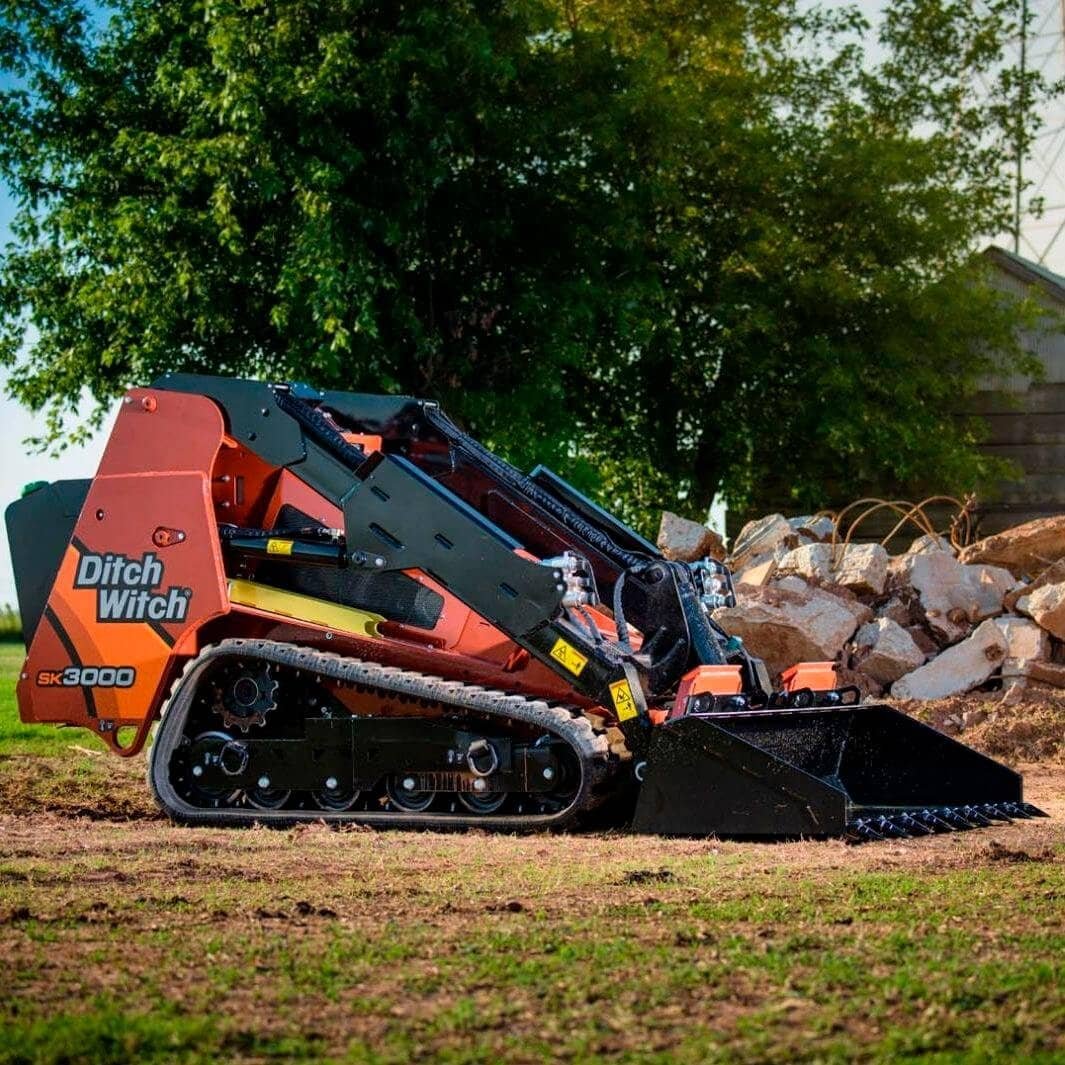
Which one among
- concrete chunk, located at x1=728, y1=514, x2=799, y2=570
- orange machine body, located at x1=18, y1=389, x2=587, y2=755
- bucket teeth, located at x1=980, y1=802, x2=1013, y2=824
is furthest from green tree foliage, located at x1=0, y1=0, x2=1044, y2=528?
bucket teeth, located at x1=980, y1=802, x2=1013, y2=824

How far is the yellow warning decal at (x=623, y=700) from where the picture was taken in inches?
313

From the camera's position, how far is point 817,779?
24.3 ft

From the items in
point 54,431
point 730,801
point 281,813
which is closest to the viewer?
point 730,801

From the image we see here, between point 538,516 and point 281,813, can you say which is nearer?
point 281,813

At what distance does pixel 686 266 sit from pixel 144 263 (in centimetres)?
944

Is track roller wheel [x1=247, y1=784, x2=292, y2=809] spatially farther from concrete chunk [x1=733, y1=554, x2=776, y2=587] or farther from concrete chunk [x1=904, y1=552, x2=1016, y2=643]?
concrete chunk [x1=904, y1=552, x2=1016, y2=643]

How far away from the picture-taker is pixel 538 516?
9.27 meters

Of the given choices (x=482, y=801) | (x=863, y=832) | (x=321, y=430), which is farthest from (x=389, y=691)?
(x=863, y=832)

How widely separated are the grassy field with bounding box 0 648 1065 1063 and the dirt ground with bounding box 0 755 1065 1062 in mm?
12

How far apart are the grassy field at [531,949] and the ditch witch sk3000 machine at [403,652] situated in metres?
0.39

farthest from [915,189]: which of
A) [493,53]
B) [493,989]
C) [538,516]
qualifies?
[493,989]

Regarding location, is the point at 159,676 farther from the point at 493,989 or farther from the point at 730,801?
the point at 493,989

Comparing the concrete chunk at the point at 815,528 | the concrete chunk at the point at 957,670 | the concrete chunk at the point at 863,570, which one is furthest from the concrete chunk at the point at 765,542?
the concrete chunk at the point at 957,670

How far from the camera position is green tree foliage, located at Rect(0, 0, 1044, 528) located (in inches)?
857
